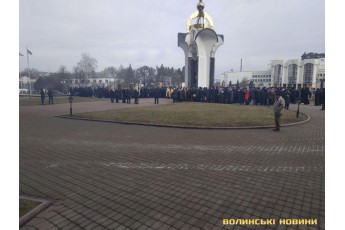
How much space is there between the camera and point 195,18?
112 feet

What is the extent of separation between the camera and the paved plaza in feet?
11.9

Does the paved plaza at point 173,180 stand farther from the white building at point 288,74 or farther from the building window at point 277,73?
the building window at point 277,73

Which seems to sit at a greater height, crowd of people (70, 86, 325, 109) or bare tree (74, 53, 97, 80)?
bare tree (74, 53, 97, 80)

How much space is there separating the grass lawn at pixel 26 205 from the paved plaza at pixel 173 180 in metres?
0.26

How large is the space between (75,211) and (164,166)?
2521mm

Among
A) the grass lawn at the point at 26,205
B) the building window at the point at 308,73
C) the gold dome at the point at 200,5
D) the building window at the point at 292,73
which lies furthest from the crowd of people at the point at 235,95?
the building window at the point at 292,73

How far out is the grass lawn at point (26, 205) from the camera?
12.1 ft

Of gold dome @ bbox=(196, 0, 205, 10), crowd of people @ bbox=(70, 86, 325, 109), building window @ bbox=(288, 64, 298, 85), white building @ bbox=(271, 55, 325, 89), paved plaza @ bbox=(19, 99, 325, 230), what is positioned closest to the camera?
paved plaza @ bbox=(19, 99, 325, 230)

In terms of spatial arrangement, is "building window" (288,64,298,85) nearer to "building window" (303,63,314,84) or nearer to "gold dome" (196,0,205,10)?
"building window" (303,63,314,84)

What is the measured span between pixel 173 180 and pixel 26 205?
103 inches

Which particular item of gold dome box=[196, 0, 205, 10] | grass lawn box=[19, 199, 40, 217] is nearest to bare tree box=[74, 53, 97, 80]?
gold dome box=[196, 0, 205, 10]

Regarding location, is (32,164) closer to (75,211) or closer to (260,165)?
(75,211)

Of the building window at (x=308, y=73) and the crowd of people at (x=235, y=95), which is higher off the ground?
the building window at (x=308, y=73)

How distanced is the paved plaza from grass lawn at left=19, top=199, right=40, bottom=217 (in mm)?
257
